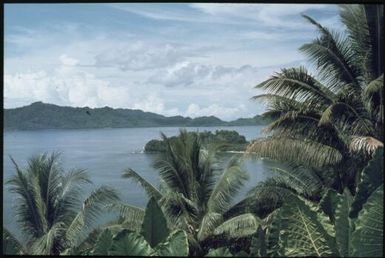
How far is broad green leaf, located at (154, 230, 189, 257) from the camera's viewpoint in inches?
81.8

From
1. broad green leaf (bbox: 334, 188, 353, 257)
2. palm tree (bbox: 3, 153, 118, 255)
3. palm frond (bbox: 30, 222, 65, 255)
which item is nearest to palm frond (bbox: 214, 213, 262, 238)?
palm tree (bbox: 3, 153, 118, 255)

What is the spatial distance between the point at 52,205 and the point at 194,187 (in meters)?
2.49

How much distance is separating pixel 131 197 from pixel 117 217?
0.37 m

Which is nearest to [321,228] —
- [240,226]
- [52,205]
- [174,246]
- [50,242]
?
[174,246]

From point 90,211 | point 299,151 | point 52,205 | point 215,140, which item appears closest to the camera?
point 299,151

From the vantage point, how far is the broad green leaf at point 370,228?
201 centimetres

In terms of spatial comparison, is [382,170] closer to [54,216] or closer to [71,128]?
[54,216]

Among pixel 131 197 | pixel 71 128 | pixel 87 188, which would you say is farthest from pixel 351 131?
pixel 71 128

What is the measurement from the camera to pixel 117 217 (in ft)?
30.9

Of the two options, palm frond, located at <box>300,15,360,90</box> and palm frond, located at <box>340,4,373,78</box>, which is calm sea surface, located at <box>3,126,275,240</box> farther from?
palm frond, located at <box>340,4,373,78</box>

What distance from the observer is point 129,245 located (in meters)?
2.14

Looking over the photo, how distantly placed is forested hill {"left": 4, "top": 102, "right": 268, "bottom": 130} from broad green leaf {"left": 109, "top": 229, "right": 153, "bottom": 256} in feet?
22.7

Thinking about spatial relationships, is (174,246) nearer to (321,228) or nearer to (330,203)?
(321,228)

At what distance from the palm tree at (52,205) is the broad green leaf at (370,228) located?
7527 millimetres
